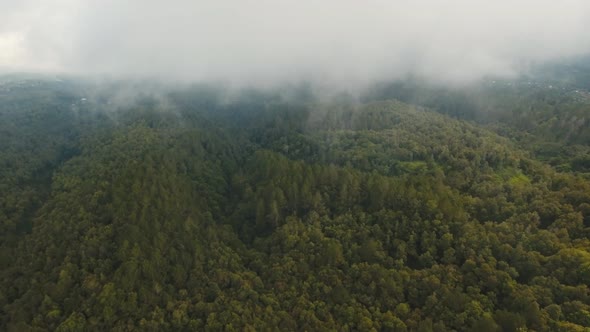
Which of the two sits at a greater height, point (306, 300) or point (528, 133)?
point (528, 133)

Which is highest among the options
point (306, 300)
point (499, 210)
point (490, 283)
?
point (499, 210)

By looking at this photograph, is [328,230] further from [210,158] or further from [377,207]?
[210,158]

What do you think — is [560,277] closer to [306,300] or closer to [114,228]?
[306,300]

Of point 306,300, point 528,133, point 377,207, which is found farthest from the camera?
point 528,133

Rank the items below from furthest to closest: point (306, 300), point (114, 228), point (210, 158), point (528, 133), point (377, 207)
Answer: point (528, 133)
point (210, 158)
point (377, 207)
point (114, 228)
point (306, 300)

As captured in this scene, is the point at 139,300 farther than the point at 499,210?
No

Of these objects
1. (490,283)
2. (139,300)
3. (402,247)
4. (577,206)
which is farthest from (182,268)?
(577,206)
